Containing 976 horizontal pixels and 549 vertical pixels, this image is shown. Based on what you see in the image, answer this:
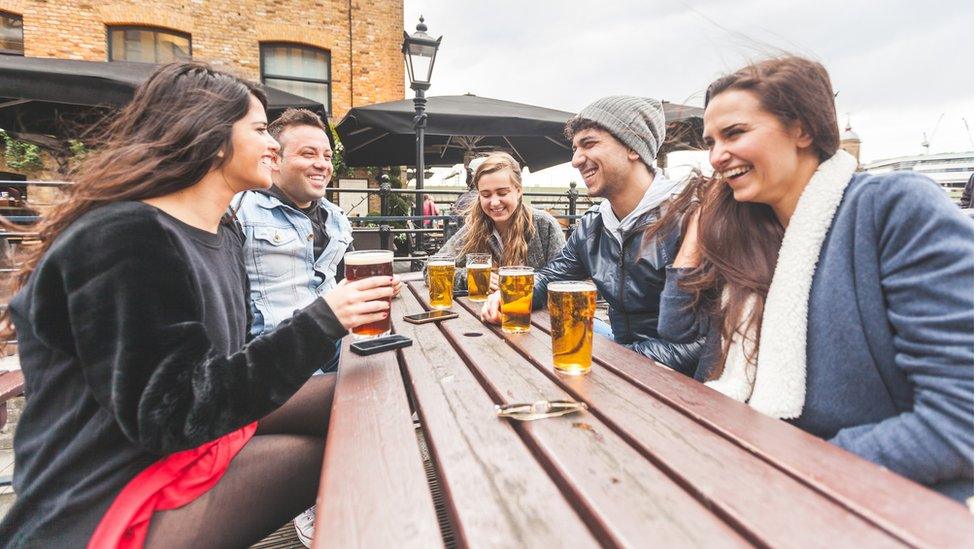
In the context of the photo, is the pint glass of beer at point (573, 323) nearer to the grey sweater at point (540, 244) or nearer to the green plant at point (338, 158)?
the grey sweater at point (540, 244)

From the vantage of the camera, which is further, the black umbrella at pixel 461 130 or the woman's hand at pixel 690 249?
the black umbrella at pixel 461 130

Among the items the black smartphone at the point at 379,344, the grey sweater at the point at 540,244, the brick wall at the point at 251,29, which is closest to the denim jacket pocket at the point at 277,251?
the grey sweater at the point at 540,244

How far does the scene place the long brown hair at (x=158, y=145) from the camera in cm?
109

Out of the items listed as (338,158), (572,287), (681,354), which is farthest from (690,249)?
(338,158)

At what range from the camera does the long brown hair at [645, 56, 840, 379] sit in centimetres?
125

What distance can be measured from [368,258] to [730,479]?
1.02 meters

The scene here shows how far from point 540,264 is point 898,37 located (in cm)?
202

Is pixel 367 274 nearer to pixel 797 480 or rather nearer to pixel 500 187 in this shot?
pixel 797 480

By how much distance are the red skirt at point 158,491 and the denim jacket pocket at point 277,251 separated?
1.41m

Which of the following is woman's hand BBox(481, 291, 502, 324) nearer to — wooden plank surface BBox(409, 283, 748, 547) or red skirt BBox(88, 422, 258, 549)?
wooden plank surface BBox(409, 283, 748, 547)

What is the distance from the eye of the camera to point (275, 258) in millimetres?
2475

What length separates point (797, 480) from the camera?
73cm

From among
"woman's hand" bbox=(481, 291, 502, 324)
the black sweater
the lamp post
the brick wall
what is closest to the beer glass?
"woman's hand" bbox=(481, 291, 502, 324)

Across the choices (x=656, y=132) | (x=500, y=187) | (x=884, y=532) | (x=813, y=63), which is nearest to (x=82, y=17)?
(x=500, y=187)
